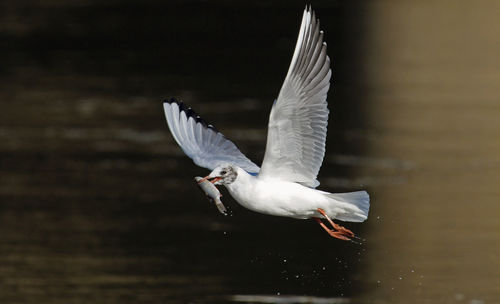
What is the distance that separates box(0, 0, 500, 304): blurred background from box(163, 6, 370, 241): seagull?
1.80m

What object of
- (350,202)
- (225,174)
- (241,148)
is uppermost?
(241,148)

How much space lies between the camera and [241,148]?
14.0 m

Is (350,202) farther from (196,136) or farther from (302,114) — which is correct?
(196,136)

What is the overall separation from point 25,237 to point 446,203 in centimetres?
383

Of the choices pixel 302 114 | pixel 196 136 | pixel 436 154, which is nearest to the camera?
pixel 302 114

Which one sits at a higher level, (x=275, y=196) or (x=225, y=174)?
(x=225, y=174)

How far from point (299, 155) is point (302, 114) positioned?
0.29 meters

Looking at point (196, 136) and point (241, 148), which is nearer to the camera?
point (196, 136)

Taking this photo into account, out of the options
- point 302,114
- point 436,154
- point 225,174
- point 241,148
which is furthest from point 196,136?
point 436,154

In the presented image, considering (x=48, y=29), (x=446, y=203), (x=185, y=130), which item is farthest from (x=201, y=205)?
(x=48, y=29)

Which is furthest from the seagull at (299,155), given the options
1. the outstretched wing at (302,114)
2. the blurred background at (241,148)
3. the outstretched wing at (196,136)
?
the blurred background at (241,148)

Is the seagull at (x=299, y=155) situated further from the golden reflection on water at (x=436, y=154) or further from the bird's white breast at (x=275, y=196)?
the golden reflection on water at (x=436, y=154)

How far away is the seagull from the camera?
7.00 meters

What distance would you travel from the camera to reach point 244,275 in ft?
31.6
